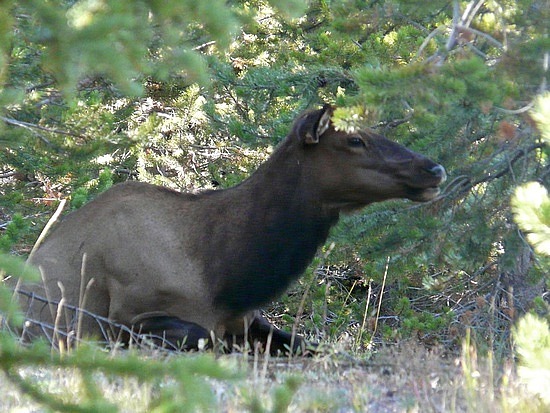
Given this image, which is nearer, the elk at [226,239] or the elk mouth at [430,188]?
the elk mouth at [430,188]

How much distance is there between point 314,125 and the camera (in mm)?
7828

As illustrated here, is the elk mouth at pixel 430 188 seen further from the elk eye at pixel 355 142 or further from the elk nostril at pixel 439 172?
the elk eye at pixel 355 142

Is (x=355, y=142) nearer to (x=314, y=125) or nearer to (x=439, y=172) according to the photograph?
(x=314, y=125)

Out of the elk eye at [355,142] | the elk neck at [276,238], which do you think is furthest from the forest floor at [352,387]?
the elk eye at [355,142]

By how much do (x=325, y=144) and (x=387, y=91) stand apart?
10.4ft

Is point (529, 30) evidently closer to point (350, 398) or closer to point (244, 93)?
point (350, 398)

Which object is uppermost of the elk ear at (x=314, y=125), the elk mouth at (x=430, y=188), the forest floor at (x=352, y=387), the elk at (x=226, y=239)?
the elk ear at (x=314, y=125)

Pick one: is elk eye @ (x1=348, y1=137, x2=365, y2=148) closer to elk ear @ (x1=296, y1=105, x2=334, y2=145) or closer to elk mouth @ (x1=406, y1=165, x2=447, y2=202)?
elk ear @ (x1=296, y1=105, x2=334, y2=145)

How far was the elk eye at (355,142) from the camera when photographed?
7.88 m

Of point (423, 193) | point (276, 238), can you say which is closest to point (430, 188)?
point (423, 193)

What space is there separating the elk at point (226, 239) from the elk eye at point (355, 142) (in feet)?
0.05

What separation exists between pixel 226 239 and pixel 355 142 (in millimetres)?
1492

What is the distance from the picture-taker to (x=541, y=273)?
8891 millimetres

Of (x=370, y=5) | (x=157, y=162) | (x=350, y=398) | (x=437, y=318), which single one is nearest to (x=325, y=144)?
(x=370, y=5)
